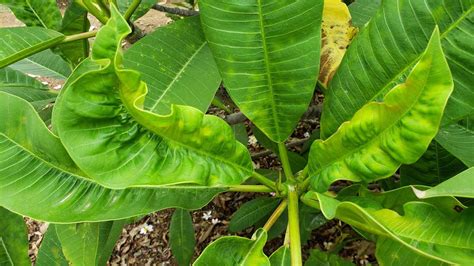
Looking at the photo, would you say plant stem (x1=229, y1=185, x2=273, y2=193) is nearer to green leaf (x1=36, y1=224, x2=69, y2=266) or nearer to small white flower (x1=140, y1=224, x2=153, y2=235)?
green leaf (x1=36, y1=224, x2=69, y2=266)

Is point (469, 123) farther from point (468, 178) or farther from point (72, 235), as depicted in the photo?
point (72, 235)

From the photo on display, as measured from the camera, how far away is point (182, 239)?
1.77 meters

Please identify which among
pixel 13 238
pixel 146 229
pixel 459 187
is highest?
pixel 459 187

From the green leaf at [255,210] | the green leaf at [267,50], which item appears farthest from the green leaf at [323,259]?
the green leaf at [267,50]

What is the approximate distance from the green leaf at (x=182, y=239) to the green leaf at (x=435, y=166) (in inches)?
38.1

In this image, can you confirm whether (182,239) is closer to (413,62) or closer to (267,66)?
(267,66)

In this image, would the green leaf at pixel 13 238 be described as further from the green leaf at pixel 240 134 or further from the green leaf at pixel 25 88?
the green leaf at pixel 240 134

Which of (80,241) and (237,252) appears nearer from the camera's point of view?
(237,252)

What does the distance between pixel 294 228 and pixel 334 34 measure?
1.23ft

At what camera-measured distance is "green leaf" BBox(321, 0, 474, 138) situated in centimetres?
65

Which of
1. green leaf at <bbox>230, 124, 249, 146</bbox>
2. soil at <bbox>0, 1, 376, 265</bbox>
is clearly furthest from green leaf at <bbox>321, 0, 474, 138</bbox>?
soil at <bbox>0, 1, 376, 265</bbox>

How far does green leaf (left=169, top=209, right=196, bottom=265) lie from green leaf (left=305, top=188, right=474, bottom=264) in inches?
45.7

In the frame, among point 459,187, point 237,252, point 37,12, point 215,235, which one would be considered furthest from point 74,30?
point 215,235

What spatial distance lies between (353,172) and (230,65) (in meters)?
0.23
